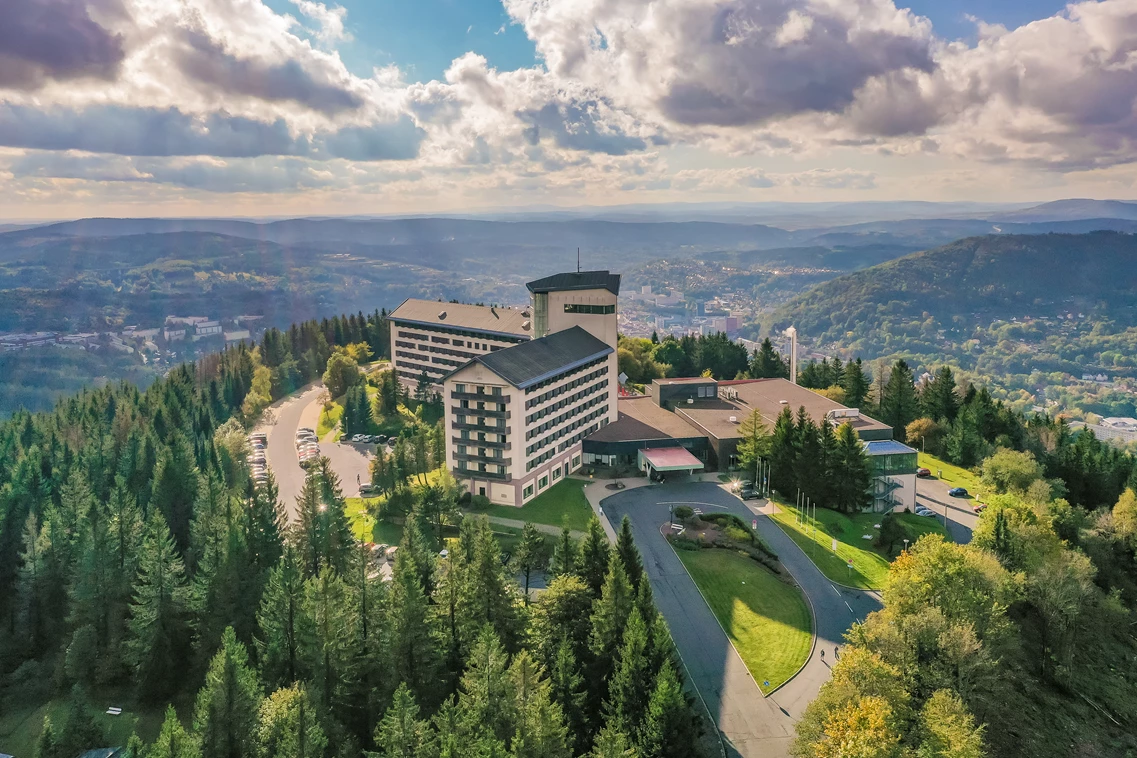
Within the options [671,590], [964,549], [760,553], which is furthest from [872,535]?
[671,590]

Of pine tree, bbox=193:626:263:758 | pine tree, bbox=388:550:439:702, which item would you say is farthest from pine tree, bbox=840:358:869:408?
pine tree, bbox=193:626:263:758

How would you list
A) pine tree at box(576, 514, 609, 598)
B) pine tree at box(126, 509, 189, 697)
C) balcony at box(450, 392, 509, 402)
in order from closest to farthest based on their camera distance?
1. pine tree at box(576, 514, 609, 598)
2. pine tree at box(126, 509, 189, 697)
3. balcony at box(450, 392, 509, 402)

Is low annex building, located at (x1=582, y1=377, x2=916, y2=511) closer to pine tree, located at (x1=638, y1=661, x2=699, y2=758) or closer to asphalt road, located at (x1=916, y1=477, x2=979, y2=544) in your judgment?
asphalt road, located at (x1=916, y1=477, x2=979, y2=544)

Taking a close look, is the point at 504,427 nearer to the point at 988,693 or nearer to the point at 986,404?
the point at 988,693

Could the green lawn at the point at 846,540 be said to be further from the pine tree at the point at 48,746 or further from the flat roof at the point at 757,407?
the pine tree at the point at 48,746

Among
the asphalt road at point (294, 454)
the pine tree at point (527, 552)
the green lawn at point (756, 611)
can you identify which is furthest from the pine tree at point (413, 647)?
the asphalt road at point (294, 454)

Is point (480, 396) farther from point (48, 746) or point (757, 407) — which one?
point (48, 746)
